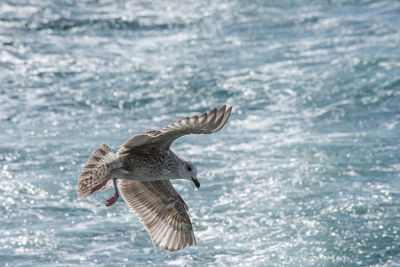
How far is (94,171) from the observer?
5.61 metres

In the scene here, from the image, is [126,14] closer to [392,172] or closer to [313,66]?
[313,66]

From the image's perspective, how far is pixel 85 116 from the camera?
12.3 m

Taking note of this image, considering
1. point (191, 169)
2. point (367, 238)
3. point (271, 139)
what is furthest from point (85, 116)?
point (191, 169)

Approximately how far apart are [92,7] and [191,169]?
13082mm

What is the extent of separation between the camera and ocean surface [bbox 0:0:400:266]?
8.45m

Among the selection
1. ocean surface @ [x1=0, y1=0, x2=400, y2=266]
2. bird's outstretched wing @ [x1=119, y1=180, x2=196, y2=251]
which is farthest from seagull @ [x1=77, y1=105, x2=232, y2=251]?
ocean surface @ [x1=0, y1=0, x2=400, y2=266]

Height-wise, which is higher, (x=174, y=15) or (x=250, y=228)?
(x=174, y=15)

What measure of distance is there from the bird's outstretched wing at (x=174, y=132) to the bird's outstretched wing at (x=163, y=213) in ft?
2.38

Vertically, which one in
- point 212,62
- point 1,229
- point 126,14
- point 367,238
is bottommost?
point 367,238

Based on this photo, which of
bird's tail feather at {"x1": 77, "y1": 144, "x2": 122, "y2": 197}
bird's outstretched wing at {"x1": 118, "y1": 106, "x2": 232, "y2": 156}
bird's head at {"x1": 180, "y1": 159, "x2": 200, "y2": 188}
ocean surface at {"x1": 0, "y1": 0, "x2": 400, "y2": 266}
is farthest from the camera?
ocean surface at {"x1": 0, "y1": 0, "x2": 400, "y2": 266}

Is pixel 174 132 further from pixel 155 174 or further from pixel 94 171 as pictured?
pixel 94 171

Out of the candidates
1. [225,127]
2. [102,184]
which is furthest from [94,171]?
[225,127]

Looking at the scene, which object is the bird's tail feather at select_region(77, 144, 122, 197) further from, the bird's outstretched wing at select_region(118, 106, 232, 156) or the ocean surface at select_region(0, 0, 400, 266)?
the ocean surface at select_region(0, 0, 400, 266)

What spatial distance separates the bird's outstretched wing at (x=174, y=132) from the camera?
497 cm
